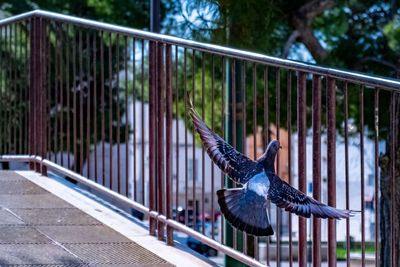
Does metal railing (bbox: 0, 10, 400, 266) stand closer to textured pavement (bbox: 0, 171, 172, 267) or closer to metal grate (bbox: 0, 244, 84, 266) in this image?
textured pavement (bbox: 0, 171, 172, 267)

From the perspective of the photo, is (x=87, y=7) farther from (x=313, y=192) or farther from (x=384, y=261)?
(x=313, y=192)

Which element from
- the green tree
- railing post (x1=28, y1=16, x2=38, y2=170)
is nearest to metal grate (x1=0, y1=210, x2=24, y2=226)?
railing post (x1=28, y1=16, x2=38, y2=170)

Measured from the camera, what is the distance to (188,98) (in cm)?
554

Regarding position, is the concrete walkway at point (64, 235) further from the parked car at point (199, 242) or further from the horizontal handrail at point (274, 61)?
the horizontal handrail at point (274, 61)

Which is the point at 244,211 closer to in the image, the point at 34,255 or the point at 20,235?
the point at 34,255

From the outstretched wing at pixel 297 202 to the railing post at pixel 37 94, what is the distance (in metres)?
3.14

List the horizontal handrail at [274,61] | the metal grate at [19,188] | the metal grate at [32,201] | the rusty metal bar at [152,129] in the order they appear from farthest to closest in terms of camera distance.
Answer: the metal grate at [19,188]
the metal grate at [32,201]
the rusty metal bar at [152,129]
the horizontal handrail at [274,61]

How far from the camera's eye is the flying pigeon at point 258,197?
4.72 m

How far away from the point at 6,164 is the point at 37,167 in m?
0.66

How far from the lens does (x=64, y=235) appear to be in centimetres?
556

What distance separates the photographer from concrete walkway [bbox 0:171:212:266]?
507 centimetres

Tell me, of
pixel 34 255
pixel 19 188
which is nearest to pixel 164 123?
pixel 34 255

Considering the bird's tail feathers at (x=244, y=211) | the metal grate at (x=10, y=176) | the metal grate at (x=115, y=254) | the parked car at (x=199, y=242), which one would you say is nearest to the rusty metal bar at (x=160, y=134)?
the parked car at (x=199, y=242)

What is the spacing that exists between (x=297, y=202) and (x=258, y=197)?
24cm
